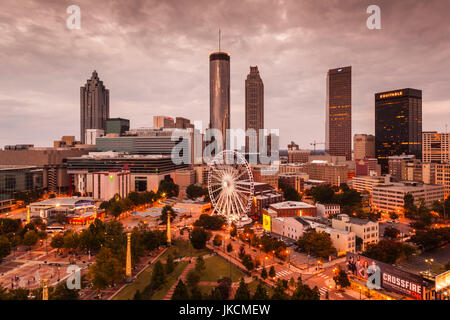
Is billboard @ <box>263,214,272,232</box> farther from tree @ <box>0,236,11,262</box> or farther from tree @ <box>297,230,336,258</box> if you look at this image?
tree @ <box>0,236,11,262</box>

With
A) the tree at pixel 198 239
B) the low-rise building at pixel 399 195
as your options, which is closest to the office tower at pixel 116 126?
the tree at pixel 198 239

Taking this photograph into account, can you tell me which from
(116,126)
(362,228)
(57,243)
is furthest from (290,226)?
(116,126)

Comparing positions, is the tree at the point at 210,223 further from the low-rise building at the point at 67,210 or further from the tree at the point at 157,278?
the low-rise building at the point at 67,210

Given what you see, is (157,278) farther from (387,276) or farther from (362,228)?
(362,228)
